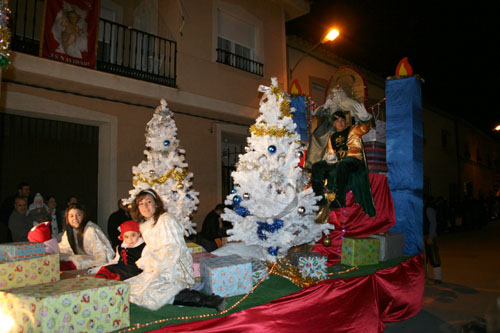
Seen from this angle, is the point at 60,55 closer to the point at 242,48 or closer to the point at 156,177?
the point at 156,177

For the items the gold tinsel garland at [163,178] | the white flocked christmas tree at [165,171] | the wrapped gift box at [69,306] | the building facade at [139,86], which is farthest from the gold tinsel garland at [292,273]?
the building facade at [139,86]

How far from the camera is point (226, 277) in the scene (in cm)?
366

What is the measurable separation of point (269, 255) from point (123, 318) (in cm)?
246

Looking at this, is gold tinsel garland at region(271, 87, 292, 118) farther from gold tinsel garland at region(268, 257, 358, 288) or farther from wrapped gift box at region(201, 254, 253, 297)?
wrapped gift box at region(201, 254, 253, 297)

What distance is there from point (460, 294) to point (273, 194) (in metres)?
4.35

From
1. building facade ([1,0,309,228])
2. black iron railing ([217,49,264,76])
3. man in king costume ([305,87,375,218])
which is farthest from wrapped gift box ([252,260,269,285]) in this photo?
black iron railing ([217,49,264,76])

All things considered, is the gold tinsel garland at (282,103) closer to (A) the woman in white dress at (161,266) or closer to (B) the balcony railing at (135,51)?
(A) the woman in white dress at (161,266)

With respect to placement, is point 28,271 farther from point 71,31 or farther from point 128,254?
point 71,31

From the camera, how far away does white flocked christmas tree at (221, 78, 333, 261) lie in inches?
193

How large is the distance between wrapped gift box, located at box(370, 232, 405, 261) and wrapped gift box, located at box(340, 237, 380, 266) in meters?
0.21

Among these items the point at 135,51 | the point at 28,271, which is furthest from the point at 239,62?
the point at 28,271

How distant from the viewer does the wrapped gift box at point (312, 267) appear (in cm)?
420

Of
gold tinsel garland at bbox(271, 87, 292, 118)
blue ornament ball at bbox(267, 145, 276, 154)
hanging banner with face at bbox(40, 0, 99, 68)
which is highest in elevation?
hanging banner with face at bbox(40, 0, 99, 68)

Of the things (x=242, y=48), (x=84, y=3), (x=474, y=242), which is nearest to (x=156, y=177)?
(x=84, y=3)
